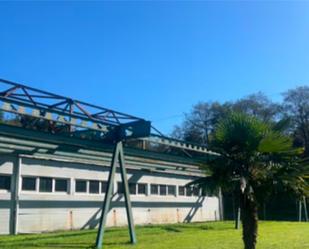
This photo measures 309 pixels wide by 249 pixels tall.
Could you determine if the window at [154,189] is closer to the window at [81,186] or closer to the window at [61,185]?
the window at [81,186]

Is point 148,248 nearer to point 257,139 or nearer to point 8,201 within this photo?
point 257,139

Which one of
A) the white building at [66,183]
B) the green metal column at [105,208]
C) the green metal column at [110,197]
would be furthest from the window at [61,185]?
the green metal column at [105,208]

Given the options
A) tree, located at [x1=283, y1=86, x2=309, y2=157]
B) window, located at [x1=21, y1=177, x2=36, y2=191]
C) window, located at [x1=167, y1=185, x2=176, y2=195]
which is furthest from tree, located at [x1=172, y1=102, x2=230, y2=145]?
window, located at [x1=21, y1=177, x2=36, y2=191]

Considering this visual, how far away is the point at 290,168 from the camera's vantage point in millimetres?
8977

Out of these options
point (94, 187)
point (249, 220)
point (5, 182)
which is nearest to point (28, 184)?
point (5, 182)

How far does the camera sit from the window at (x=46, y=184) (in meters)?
18.5

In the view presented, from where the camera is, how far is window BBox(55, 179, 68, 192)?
1922 centimetres

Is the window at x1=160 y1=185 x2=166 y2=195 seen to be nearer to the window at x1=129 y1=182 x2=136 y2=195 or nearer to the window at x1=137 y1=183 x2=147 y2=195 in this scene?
the window at x1=137 y1=183 x2=147 y2=195

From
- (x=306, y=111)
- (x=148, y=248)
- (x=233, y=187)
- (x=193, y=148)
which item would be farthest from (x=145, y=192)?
(x=306, y=111)

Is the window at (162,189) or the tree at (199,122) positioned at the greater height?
the tree at (199,122)

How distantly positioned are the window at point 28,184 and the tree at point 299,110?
130 feet

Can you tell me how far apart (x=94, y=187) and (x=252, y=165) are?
527 inches

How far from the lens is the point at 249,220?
28.3 ft

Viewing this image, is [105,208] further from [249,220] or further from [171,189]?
[171,189]
